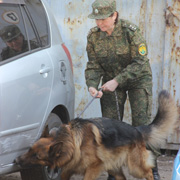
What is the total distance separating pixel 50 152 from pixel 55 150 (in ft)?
0.18

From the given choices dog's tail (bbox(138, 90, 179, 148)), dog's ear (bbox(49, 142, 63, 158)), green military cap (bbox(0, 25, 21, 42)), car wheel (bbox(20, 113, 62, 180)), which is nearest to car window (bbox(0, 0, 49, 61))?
green military cap (bbox(0, 25, 21, 42))

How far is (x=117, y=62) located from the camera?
15.6 ft

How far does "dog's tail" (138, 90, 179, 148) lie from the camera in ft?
14.3

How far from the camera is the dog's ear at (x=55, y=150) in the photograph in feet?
12.4

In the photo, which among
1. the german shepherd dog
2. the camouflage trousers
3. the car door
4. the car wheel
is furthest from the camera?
the camouflage trousers

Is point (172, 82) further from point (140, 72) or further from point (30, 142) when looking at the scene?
point (30, 142)

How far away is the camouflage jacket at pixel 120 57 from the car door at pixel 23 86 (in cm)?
66

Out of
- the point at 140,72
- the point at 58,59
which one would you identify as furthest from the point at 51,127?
the point at 140,72

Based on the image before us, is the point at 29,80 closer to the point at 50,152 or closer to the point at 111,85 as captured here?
the point at 50,152

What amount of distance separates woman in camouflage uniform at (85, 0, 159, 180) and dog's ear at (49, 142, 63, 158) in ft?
2.91

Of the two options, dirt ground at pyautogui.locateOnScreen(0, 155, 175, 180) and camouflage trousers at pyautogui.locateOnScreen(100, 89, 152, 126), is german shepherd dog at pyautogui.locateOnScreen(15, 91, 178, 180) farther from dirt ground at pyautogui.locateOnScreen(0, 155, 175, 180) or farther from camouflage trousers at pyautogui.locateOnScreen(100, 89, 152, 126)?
dirt ground at pyautogui.locateOnScreen(0, 155, 175, 180)

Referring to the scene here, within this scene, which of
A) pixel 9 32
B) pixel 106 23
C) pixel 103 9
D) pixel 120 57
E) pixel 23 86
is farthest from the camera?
pixel 120 57

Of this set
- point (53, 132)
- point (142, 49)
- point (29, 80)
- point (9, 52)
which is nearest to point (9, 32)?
point (9, 52)

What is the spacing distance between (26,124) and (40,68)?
573 mm
